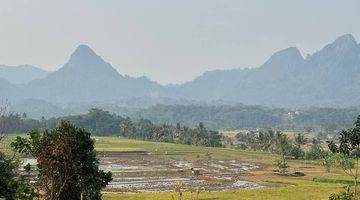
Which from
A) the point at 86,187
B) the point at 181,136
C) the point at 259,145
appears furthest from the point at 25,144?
the point at 181,136

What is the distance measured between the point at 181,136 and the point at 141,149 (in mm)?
40779

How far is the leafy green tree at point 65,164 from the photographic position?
21.6m

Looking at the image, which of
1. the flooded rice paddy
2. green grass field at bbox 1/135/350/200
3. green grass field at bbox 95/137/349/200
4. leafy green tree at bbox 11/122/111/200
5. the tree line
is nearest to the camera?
leafy green tree at bbox 11/122/111/200

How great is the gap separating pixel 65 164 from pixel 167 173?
61.4m

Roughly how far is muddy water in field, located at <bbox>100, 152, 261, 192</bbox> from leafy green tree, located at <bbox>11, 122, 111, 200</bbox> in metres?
29.0

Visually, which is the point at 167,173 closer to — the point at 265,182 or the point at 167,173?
the point at 167,173

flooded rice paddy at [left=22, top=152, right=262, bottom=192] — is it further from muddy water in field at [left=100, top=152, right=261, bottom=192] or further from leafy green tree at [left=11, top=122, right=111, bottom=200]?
leafy green tree at [left=11, top=122, right=111, bottom=200]

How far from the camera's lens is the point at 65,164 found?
21.7 metres

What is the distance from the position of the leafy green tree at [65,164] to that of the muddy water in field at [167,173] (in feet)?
95.0

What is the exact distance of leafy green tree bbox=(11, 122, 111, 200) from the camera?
21.6 metres

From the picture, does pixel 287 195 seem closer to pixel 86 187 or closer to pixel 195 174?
pixel 195 174

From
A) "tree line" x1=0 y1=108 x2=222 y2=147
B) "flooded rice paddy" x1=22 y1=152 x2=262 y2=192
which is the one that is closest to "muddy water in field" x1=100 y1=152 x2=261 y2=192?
"flooded rice paddy" x1=22 y1=152 x2=262 y2=192

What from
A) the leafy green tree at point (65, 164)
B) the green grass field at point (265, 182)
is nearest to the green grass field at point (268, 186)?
the green grass field at point (265, 182)

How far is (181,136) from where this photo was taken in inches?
6348
